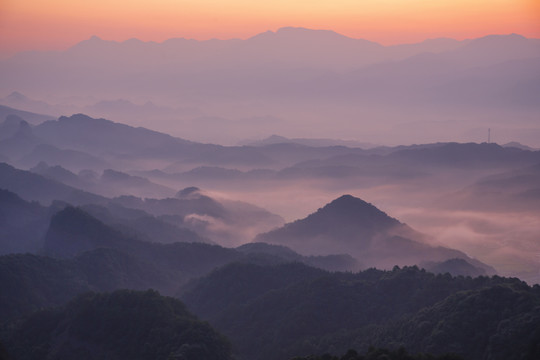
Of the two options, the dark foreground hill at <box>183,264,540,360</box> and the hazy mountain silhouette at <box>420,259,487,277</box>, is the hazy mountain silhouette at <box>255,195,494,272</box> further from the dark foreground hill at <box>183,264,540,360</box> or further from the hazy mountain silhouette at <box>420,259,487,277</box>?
the dark foreground hill at <box>183,264,540,360</box>

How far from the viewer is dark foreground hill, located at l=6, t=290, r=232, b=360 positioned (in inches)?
2376

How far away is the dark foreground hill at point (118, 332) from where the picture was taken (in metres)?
60.3

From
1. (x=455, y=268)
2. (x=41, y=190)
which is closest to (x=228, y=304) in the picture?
(x=455, y=268)

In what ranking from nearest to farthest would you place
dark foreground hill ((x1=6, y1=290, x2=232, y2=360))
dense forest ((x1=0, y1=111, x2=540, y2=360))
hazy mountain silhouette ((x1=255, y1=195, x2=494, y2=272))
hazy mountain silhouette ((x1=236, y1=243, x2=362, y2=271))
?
dense forest ((x1=0, y1=111, x2=540, y2=360)), dark foreground hill ((x1=6, y1=290, x2=232, y2=360)), hazy mountain silhouette ((x1=236, y1=243, x2=362, y2=271)), hazy mountain silhouette ((x1=255, y1=195, x2=494, y2=272))

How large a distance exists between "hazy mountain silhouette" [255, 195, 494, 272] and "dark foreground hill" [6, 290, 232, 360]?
80.3m

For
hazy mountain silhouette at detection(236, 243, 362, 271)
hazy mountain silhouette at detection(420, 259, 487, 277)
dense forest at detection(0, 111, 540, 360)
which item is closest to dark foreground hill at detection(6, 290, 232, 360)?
dense forest at detection(0, 111, 540, 360)

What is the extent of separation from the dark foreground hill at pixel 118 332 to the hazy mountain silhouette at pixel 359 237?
80.3m

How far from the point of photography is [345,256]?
5182 inches

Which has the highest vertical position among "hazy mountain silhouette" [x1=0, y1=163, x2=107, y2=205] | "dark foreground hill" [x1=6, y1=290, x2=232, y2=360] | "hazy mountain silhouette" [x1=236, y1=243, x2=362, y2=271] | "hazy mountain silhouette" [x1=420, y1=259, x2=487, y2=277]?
"hazy mountain silhouette" [x1=0, y1=163, x2=107, y2=205]

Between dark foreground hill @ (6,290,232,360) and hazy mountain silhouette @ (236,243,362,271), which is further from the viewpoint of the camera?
hazy mountain silhouette @ (236,243,362,271)

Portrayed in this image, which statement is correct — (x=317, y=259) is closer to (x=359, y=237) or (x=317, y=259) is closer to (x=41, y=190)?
(x=359, y=237)

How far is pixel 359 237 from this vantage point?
508 ft

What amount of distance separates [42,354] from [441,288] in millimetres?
42124

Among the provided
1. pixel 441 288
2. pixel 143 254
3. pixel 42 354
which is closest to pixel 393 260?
pixel 143 254
